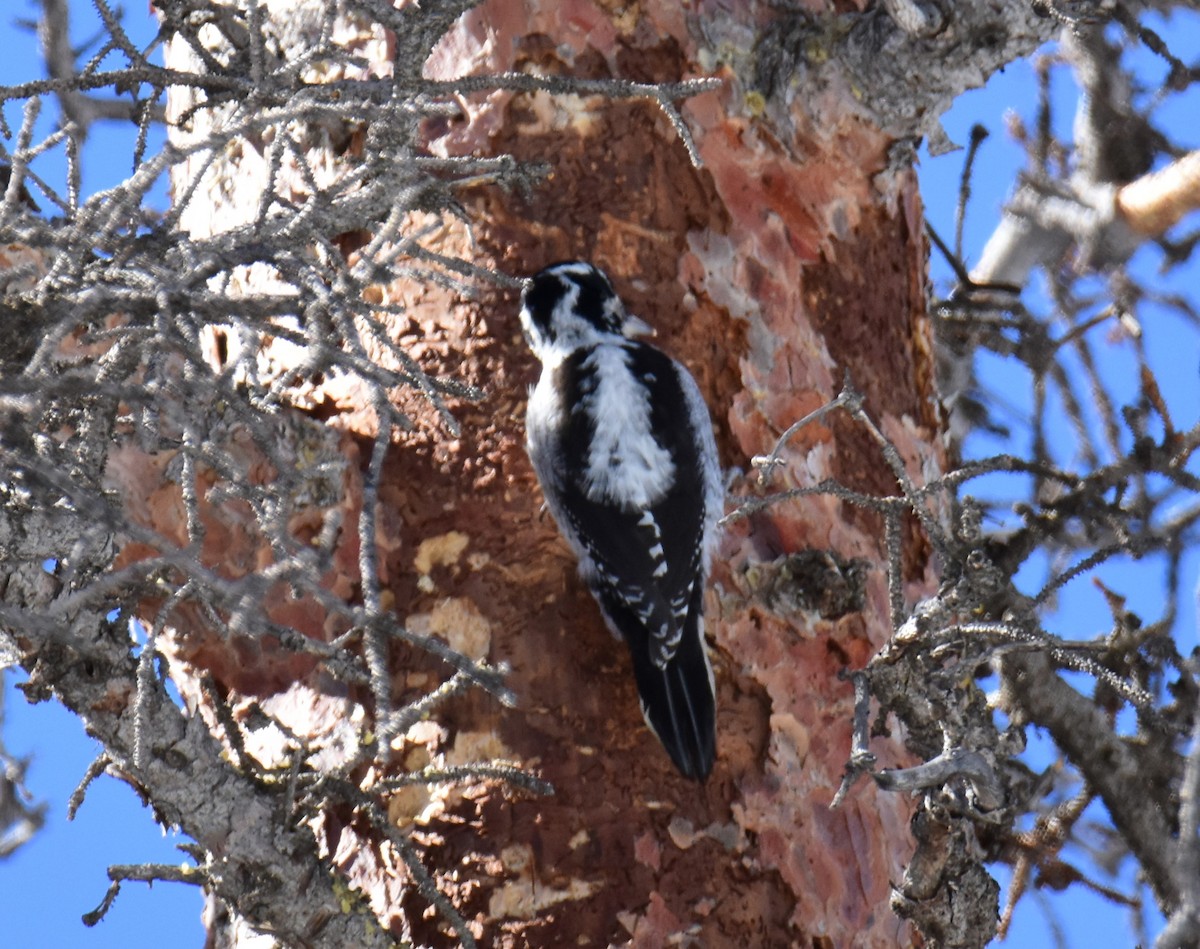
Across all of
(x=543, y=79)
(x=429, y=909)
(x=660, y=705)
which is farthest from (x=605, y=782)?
(x=543, y=79)

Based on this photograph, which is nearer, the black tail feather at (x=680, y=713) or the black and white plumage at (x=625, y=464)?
the black tail feather at (x=680, y=713)

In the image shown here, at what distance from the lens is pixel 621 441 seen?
317cm

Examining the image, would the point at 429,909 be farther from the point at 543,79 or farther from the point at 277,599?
the point at 543,79

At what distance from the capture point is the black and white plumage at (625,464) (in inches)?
111

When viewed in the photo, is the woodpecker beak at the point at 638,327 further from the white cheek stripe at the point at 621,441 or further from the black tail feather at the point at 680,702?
the black tail feather at the point at 680,702

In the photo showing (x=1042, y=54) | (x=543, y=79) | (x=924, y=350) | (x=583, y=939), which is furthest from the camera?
(x=1042, y=54)

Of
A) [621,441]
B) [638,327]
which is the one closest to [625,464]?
[621,441]

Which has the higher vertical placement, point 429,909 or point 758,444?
point 758,444

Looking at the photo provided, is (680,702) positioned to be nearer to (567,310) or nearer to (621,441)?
(621,441)

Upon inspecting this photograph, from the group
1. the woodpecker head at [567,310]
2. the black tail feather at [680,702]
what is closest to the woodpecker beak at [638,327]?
the woodpecker head at [567,310]

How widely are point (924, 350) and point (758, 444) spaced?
590 mm

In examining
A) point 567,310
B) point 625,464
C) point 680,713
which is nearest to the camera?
point 680,713

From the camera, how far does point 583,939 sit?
2609 millimetres

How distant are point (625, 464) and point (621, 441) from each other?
5 centimetres
